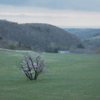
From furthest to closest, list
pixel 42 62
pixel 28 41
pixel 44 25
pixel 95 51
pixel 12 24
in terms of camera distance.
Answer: pixel 44 25 → pixel 12 24 → pixel 28 41 → pixel 95 51 → pixel 42 62

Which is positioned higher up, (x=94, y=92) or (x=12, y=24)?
(x=12, y=24)

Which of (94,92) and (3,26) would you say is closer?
(94,92)

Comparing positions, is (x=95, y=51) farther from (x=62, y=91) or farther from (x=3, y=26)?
(x=3, y=26)

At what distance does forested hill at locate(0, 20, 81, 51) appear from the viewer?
109 meters

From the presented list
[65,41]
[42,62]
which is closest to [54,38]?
[65,41]

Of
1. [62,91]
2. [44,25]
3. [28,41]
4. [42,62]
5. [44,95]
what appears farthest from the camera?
[44,25]

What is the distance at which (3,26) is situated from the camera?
387 ft

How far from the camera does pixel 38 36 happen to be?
126 m

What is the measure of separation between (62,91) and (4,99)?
3.02 metres

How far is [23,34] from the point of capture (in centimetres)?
11762

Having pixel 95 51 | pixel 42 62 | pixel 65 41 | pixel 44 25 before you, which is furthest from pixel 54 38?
pixel 42 62

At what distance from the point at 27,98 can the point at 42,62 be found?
6.42 metres

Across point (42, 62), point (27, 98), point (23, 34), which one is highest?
point (23, 34)

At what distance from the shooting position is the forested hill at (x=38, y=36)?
109 metres
